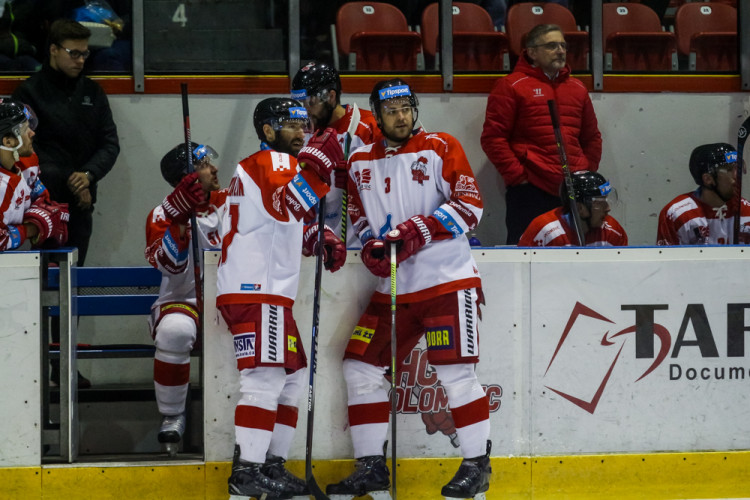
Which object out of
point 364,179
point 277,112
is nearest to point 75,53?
point 277,112

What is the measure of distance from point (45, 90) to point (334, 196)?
160 centimetres

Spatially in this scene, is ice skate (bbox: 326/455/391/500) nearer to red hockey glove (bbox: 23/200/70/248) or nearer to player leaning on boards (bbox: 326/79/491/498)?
player leaning on boards (bbox: 326/79/491/498)

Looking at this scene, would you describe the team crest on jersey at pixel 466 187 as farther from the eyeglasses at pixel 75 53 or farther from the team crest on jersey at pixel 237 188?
the eyeglasses at pixel 75 53

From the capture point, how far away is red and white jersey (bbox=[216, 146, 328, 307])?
3436mm

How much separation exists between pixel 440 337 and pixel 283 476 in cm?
69

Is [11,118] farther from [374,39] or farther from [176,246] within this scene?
[374,39]

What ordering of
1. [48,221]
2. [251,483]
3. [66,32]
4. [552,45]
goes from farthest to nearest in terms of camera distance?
[552,45] → [66,32] → [48,221] → [251,483]

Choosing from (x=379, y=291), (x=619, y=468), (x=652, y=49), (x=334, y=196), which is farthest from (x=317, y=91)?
(x=652, y=49)

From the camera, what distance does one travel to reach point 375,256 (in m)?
3.52

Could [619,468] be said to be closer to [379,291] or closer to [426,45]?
[379,291]

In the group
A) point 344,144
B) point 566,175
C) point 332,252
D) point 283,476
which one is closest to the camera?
point 283,476

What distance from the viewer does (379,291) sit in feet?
12.0

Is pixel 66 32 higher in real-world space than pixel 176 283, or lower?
higher

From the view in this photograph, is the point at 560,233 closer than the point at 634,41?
Yes
